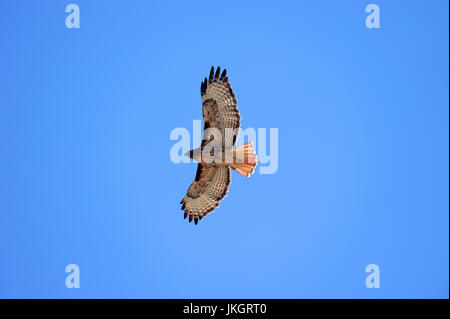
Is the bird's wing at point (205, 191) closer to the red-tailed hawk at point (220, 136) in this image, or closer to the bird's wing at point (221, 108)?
the red-tailed hawk at point (220, 136)

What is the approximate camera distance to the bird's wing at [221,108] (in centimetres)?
948

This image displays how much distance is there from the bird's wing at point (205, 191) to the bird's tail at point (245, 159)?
60 cm

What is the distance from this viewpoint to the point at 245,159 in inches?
373

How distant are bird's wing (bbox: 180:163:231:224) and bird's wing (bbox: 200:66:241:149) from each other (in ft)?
2.69

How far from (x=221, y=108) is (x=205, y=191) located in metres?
1.78

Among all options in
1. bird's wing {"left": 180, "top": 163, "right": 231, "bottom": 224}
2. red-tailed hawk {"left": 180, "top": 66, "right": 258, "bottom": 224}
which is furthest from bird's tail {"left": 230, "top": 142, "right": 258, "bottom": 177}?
bird's wing {"left": 180, "top": 163, "right": 231, "bottom": 224}

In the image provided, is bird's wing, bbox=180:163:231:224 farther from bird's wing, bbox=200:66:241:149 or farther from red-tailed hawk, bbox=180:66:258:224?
bird's wing, bbox=200:66:241:149

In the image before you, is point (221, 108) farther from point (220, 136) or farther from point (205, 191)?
point (205, 191)

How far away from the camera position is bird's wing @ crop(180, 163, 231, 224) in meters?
10.3

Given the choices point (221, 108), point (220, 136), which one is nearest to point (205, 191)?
point (220, 136)
